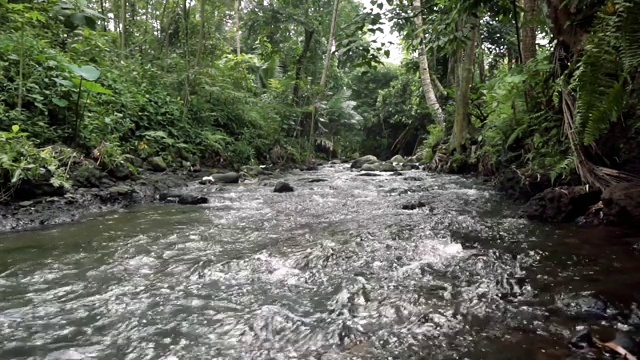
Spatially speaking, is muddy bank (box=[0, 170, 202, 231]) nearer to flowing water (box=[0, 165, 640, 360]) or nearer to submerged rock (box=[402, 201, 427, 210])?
flowing water (box=[0, 165, 640, 360])

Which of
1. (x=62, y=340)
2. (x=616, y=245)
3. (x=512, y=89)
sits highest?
(x=512, y=89)

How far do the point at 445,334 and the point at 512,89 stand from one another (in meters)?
6.14

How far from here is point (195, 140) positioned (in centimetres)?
1144

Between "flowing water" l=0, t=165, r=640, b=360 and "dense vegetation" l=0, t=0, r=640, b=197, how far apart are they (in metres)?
1.16

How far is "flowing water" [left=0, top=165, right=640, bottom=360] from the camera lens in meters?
2.09

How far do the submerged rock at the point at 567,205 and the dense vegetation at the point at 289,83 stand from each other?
0.16 meters

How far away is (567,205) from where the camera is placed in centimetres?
443

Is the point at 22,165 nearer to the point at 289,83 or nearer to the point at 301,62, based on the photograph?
the point at 289,83

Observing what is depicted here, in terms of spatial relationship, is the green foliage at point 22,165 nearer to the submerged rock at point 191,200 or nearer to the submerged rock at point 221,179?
the submerged rock at point 191,200

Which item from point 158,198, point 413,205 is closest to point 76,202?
point 158,198

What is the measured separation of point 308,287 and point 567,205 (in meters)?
3.12

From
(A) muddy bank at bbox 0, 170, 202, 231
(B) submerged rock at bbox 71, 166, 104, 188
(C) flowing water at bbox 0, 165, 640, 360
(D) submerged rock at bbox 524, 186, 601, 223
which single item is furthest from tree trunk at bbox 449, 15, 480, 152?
(B) submerged rock at bbox 71, 166, 104, 188

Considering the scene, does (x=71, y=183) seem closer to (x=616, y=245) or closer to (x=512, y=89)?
(x=616, y=245)

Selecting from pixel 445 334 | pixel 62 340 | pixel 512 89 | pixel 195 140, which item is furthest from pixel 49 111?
pixel 512 89
